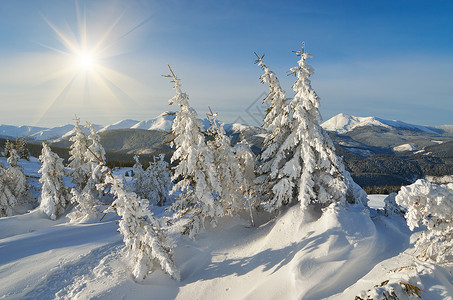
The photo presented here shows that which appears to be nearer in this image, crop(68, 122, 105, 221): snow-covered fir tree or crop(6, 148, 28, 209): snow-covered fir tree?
crop(68, 122, 105, 221): snow-covered fir tree

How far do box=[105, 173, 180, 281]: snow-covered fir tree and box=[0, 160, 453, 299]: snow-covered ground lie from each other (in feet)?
2.53

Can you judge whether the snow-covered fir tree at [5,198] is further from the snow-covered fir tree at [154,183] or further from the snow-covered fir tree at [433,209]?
the snow-covered fir tree at [433,209]

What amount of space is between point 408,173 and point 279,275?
211685 mm

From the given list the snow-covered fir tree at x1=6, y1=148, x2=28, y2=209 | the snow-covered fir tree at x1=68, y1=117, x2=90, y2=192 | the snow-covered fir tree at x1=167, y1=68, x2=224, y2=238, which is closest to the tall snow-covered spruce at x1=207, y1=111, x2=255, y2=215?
the snow-covered fir tree at x1=167, y1=68, x2=224, y2=238

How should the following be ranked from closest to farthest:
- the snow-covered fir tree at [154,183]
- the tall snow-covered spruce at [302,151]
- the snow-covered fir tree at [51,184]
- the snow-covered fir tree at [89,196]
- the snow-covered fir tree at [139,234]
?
the snow-covered fir tree at [139,234]
the tall snow-covered spruce at [302,151]
the snow-covered fir tree at [89,196]
the snow-covered fir tree at [51,184]
the snow-covered fir tree at [154,183]

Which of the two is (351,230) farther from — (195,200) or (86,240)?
(86,240)

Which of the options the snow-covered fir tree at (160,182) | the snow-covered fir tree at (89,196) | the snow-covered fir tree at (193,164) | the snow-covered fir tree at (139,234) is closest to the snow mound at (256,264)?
the snow-covered fir tree at (139,234)

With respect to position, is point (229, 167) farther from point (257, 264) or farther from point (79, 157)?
point (79, 157)

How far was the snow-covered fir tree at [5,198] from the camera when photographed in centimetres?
2717

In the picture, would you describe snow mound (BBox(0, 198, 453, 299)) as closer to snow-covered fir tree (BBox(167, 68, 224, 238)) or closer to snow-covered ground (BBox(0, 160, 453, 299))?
snow-covered ground (BBox(0, 160, 453, 299))

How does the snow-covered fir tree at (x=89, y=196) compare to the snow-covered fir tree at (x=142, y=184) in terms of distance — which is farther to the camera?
the snow-covered fir tree at (x=142, y=184)

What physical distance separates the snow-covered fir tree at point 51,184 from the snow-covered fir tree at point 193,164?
18.1 meters

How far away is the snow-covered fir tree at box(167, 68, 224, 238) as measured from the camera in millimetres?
14273

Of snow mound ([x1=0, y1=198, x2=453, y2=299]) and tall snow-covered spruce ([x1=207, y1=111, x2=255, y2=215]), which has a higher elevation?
tall snow-covered spruce ([x1=207, y1=111, x2=255, y2=215])
